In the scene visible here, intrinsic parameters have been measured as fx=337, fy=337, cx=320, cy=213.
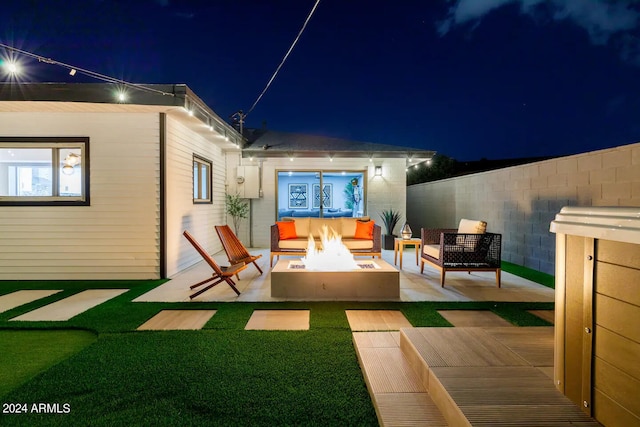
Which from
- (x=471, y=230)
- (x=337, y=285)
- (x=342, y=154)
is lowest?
(x=337, y=285)

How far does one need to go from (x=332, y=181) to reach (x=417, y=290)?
8.13 m

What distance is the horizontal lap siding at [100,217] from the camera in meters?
5.53

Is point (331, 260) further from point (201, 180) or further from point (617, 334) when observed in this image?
point (201, 180)

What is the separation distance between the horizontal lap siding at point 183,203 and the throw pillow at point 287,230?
1.83m

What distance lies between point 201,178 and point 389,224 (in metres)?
4.95

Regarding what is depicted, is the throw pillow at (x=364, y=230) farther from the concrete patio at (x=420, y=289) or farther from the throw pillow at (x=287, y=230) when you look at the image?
the throw pillow at (x=287, y=230)

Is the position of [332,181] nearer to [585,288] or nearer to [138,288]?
[138,288]

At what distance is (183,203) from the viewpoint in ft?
21.2

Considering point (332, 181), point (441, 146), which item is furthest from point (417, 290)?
point (441, 146)

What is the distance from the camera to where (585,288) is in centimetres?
138

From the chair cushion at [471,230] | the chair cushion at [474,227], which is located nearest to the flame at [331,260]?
the chair cushion at [471,230]

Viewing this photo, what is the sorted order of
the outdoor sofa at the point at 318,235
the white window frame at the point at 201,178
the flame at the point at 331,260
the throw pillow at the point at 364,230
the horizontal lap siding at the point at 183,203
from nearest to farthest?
1. the flame at the point at 331,260
2. the horizontal lap siding at the point at 183,203
3. the outdoor sofa at the point at 318,235
4. the throw pillow at the point at 364,230
5. the white window frame at the point at 201,178

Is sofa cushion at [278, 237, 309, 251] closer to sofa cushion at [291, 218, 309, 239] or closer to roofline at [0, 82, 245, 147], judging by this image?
sofa cushion at [291, 218, 309, 239]

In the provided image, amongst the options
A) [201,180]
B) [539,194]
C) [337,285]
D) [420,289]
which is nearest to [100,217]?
[201,180]
